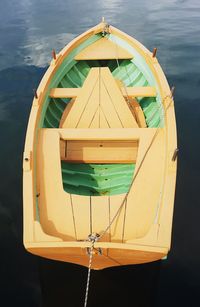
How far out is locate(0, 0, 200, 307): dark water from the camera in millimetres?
5895

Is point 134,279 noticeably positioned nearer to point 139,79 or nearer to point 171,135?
point 171,135

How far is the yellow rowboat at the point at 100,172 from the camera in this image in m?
4.50

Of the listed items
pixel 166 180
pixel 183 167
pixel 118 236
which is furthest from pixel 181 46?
pixel 118 236

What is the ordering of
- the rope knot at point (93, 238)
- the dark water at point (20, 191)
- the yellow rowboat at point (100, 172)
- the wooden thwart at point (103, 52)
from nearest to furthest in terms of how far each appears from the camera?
the rope knot at point (93, 238)
the yellow rowboat at point (100, 172)
the dark water at point (20, 191)
the wooden thwart at point (103, 52)

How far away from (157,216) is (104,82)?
4.32 m

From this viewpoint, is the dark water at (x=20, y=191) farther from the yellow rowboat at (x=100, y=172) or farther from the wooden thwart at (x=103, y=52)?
the wooden thwart at (x=103, y=52)

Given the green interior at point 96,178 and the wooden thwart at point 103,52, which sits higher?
the wooden thwart at point 103,52

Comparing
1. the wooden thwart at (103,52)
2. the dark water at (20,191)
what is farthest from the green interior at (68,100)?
the dark water at (20,191)

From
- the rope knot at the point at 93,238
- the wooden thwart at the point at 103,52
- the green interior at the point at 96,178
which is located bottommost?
the rope knot at the point at 93,238

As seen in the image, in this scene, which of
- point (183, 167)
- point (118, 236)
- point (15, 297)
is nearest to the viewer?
point (118, 236)

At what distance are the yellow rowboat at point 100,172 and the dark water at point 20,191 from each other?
64.7 inches

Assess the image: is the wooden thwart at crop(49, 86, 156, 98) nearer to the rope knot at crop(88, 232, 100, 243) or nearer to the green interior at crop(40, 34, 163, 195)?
the green interior at crop(40, 34, 163, 195)

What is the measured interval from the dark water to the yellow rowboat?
64.7 inches

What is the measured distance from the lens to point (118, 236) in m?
4.80
